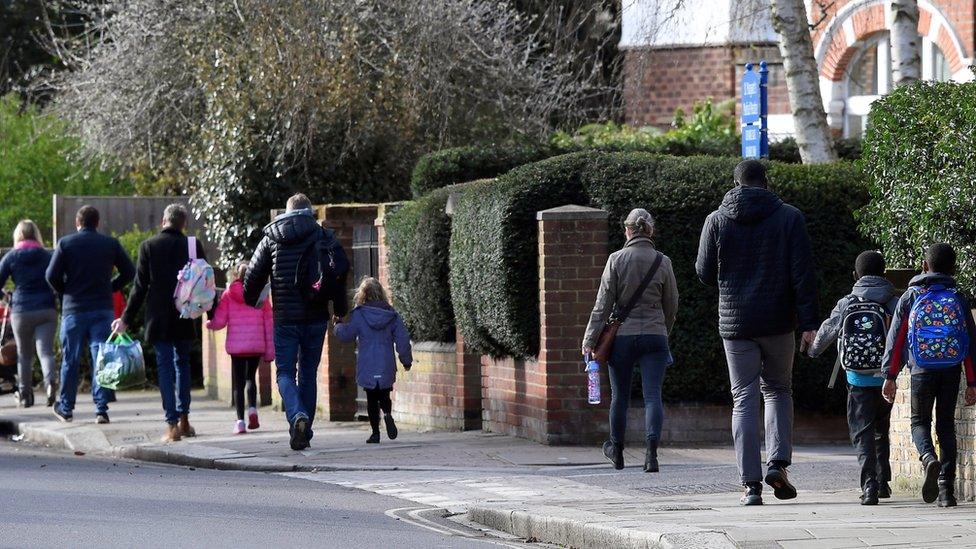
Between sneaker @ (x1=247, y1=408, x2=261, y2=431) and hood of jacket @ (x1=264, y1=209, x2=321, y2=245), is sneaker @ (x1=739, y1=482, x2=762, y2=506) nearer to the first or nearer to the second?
hood of jacket @ (x1=264, y1=209, x2=321, y2=245)

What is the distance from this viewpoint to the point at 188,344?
44.7ft

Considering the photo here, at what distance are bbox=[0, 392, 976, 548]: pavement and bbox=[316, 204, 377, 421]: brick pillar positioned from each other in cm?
39

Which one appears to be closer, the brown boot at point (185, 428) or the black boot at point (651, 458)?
the black boot at point (651, 458)

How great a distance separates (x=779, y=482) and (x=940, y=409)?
3.10 ft

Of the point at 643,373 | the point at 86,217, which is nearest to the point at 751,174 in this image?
the point at 643,373

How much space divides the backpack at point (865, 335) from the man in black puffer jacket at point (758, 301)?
39cm

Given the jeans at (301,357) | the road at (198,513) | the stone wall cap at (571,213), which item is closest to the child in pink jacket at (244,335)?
the jeans at (301,357)

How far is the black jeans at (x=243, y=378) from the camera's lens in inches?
552

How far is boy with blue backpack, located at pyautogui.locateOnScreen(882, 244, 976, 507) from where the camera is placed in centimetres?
878

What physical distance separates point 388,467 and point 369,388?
1669mm

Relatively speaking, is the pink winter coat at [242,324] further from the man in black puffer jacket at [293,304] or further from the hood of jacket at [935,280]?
the hood of jacket at [935,280]

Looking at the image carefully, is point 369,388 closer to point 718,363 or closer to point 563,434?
point 563,434

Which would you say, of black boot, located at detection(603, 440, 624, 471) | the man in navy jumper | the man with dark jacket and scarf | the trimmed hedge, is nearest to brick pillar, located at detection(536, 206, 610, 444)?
the trimmed hedge

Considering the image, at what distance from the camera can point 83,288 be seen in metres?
15.3
